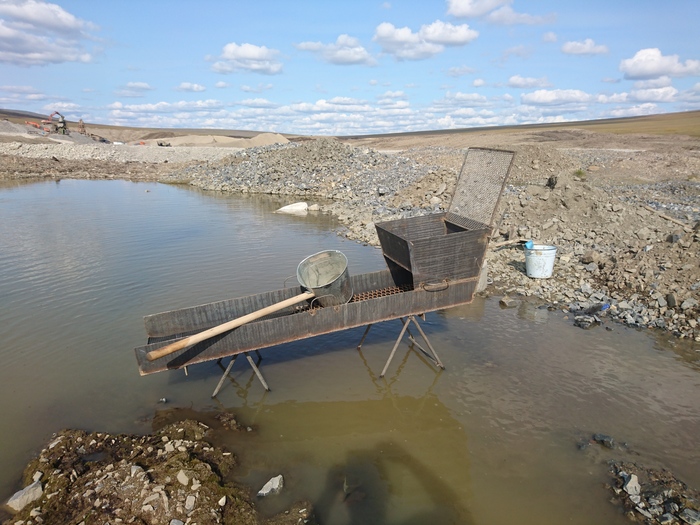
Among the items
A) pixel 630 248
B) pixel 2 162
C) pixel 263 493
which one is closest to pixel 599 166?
pixel 630 248

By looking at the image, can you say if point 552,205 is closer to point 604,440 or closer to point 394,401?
point 604,440

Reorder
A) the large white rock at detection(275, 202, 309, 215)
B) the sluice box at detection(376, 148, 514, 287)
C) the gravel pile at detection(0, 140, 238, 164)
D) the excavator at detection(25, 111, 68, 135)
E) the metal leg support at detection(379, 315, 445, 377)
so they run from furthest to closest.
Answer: the excavator at detection(25, 111, 68, 135), the gravel pile at detection(0, 140, 238, 164), the large white rock at detection(275, 202, 309, 215), the metal leg support at detection(379, 315, 445, 377), the sluice box at detection(376, 148, 514, 287)

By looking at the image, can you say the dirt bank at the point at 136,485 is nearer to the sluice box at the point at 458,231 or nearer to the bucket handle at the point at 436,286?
the bucket handle at the point at 436,286

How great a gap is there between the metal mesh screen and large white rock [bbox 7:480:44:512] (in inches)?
290

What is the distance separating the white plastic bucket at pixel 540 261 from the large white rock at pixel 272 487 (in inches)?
328

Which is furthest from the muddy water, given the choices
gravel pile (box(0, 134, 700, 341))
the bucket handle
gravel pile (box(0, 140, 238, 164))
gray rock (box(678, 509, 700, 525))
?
gravel pile (box(0, 140, 238, 164))

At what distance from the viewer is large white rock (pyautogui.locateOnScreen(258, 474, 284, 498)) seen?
16.1 ft

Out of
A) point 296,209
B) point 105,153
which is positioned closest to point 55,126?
point 105,153

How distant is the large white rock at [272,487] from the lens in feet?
16.1

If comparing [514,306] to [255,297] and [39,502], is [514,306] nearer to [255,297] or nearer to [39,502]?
[255,297]

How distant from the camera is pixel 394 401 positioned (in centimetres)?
681

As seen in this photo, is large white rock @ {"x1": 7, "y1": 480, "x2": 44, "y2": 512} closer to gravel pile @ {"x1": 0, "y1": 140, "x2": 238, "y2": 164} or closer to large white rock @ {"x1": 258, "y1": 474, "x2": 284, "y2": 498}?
large white rock @ {"x1": 258, "y1": 474, "x2": 284, "y2": 498}

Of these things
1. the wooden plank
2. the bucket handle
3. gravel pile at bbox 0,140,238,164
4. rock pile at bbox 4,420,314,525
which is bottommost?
rock pile at bbox 4,420,314,525

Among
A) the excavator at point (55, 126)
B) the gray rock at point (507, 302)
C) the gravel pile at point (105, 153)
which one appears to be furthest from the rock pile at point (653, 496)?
the excavator at point (55, 126)
